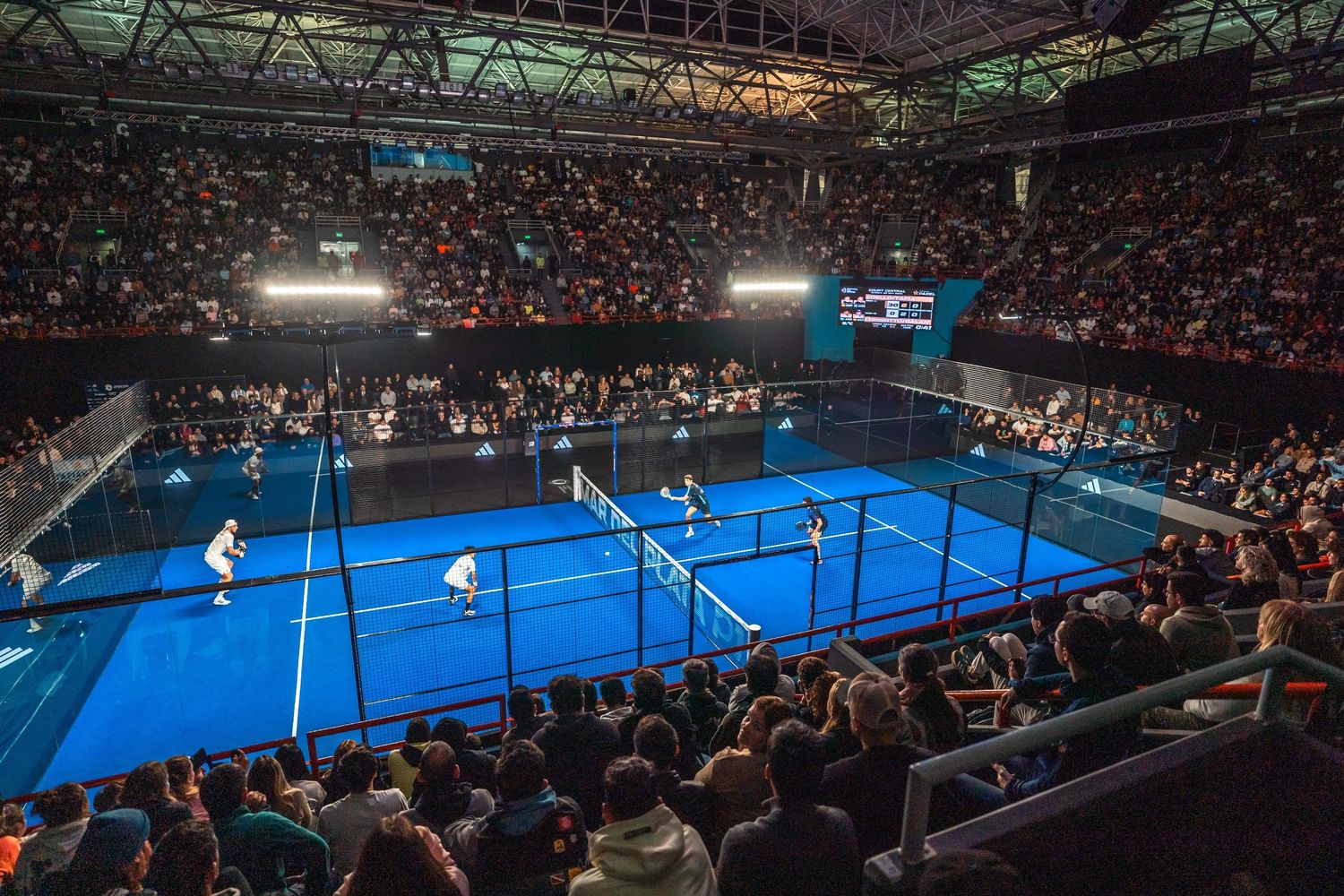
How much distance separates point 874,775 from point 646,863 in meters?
1.13

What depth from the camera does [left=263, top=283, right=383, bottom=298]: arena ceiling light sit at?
23422mm

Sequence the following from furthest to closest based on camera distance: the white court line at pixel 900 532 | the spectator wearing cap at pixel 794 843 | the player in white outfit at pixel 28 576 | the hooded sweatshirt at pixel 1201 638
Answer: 1. the white court line at pixel 900 532
2. the player in white outfit at pixel 28 576
3. the hooded sweatshirt at pixel 1201 638
4. the spectator wearing cap at pixel 794 843

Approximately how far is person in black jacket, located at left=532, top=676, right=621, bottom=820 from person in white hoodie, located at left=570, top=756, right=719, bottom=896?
82.9 inches

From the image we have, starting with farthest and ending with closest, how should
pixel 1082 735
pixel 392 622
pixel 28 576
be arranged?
pixel 392 622 < pixel 28 576 < pixel 1082 735

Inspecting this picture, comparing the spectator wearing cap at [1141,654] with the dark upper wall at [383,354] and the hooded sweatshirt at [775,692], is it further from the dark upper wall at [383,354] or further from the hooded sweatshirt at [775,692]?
the dark upper wall at [383,354]

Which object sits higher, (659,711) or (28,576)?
(659,711)

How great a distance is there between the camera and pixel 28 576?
11.8m

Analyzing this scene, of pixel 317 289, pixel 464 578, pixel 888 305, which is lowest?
pixel 464 578

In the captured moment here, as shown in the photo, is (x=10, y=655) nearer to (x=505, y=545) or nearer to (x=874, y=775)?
(x=505, y=545)

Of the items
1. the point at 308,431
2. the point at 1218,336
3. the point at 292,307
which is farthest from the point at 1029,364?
the point at 292,307

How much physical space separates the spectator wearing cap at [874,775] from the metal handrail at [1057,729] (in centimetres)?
108

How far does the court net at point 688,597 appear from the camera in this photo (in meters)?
11.7

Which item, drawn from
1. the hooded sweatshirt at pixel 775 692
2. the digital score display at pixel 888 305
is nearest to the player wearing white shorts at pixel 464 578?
the hooded sweatshirt at pixel 775 692

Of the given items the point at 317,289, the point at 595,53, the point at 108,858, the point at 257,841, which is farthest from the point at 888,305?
the point at 108,858
